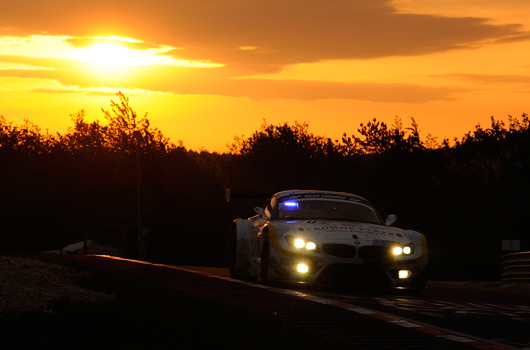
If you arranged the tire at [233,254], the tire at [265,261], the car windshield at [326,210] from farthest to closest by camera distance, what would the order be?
the tire at [233,254] < the car windshield at [326,210] < the tire at [265,261]

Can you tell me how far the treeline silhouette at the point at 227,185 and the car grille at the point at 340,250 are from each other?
187ft

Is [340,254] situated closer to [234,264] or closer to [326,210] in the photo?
[326,210]

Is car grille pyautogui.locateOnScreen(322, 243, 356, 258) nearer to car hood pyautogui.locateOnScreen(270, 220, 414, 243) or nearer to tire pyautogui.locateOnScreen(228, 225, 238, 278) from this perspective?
car hood pyautogui.locateOnScreen(270, 220, 414, 243)

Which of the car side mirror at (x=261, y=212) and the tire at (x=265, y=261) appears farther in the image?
the car side mirror at (x=261, y=212)

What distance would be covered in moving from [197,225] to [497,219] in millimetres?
29103

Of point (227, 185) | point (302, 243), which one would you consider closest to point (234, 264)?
point (302, 243)

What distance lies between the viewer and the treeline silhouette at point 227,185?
286 ft

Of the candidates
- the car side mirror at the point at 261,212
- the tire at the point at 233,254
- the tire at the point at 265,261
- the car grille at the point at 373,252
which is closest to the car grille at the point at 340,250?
the car grille at the point at 373,252

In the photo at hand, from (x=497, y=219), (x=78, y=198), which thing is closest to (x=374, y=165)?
(x=497, y=219)

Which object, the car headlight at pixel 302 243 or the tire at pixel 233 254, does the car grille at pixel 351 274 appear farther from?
the tire at pixel 233 254

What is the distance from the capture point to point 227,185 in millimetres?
109188

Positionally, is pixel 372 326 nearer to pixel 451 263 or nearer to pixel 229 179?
pixel 451 263

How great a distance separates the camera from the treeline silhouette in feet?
286

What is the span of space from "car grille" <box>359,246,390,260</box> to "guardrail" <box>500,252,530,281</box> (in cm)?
1395
